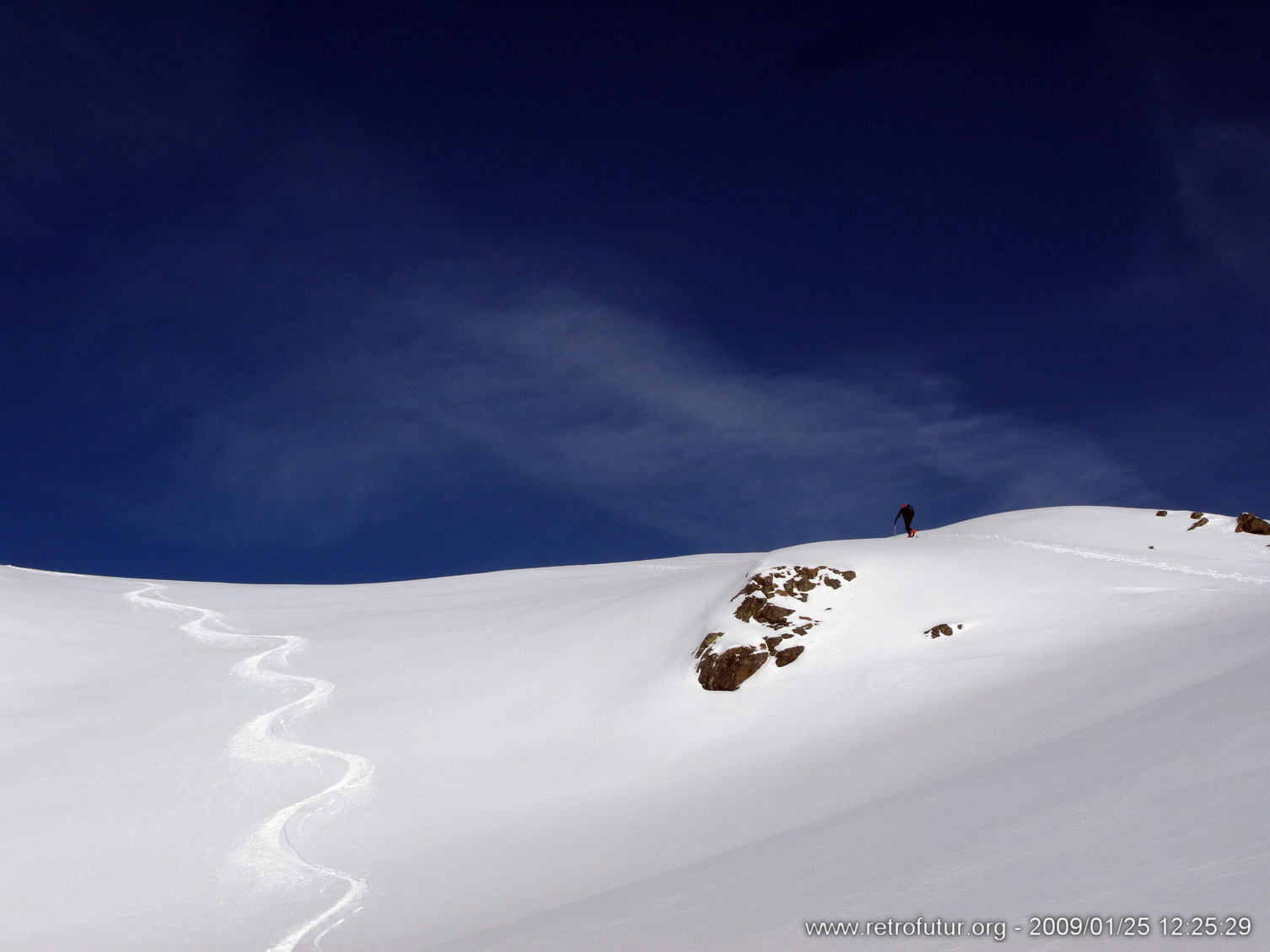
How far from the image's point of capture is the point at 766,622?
17.7 meters


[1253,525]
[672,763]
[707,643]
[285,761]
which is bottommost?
[672,763]

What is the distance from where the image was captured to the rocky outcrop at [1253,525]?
2008cm

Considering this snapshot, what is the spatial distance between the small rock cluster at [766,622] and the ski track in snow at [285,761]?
22.5 feet

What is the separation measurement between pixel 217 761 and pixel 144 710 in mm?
4353

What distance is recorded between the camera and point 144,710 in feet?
61.1

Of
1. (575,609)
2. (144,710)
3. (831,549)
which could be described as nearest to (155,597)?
(144,710)

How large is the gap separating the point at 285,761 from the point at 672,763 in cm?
732

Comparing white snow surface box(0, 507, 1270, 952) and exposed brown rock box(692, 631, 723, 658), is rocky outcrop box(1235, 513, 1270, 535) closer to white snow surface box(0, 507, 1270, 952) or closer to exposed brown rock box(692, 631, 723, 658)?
white snow surface box(0, 507, 1270, 952)

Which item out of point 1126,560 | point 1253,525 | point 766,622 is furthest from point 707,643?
point 1253,525

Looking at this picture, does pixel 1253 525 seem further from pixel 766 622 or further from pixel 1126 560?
pixel 766 622

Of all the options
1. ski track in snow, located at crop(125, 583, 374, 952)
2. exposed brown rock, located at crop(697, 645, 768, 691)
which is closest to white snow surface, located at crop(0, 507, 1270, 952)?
ski track in snow, located at crop(125, 583, 374, 952)

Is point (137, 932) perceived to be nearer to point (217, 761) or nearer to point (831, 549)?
point (217, 761)

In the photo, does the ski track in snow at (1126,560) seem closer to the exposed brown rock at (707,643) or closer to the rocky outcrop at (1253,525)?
the rocky outcrop at (1253,525)

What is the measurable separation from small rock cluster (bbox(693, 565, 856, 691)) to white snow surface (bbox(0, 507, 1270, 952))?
320 millimetres
